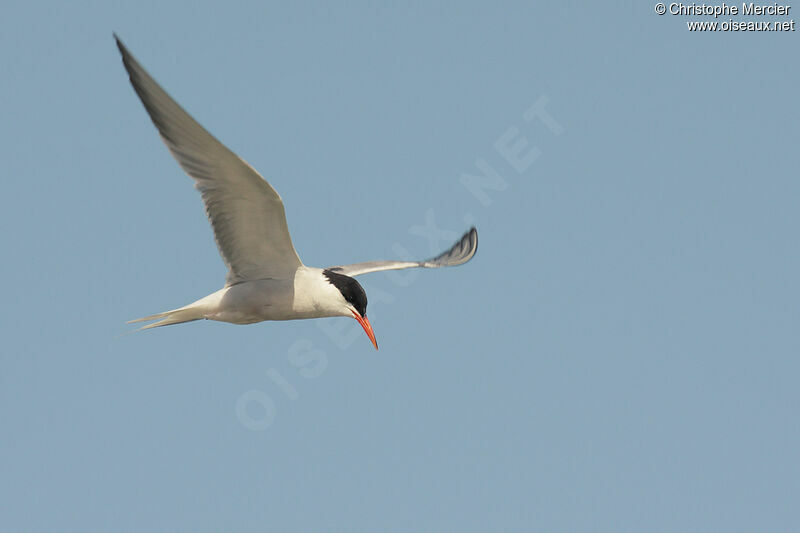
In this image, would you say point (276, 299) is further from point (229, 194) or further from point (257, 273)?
point (229, 194)

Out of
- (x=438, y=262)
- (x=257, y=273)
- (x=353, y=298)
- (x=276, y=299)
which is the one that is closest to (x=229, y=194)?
(x=257, y=273)

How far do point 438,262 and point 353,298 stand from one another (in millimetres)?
3015

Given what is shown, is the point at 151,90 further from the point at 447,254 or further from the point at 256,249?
the point at 447,254

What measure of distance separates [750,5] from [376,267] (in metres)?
5.46

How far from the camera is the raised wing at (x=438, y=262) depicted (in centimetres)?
899

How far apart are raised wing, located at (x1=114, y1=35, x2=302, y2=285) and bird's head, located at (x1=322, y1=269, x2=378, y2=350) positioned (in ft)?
1.25

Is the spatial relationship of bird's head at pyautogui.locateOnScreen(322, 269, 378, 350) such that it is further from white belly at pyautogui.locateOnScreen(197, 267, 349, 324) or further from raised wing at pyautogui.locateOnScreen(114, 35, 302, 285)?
raised wing at pyautogui.locateOnScreen(114, 35, 302, 285)

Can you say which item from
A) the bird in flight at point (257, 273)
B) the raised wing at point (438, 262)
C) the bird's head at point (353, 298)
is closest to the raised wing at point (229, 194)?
the bird in flight at point (257, 273)

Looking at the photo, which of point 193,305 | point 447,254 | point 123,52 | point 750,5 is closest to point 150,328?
point 193,305

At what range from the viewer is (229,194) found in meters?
6.90

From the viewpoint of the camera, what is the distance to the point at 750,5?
1047 cm

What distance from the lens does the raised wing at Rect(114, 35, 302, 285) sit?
240 inches

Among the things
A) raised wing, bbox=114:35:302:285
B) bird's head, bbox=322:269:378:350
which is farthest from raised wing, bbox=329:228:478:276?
raised wing, bbox=114:35:302:285

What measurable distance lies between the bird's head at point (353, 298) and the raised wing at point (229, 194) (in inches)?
Answer: 15.0
